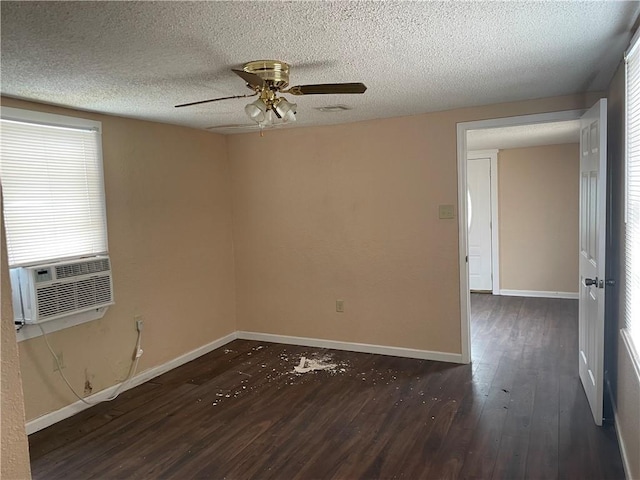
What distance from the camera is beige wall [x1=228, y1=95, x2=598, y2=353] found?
404 centimetres

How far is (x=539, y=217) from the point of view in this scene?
638 cm

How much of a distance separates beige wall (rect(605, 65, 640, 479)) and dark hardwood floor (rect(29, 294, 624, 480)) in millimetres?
Result: 244

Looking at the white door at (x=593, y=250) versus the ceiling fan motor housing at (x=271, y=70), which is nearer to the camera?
the ceiling fan motor housing at (x=271, y=70)

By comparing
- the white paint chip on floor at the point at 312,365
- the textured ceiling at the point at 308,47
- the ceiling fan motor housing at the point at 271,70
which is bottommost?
the white paint chip on floor at the point at 312,365

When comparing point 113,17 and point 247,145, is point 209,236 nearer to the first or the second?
point 247,145

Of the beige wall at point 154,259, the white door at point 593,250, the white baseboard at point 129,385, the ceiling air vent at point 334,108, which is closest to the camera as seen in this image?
the white door at point 593,250

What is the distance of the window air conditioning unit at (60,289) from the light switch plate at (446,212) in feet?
8.91

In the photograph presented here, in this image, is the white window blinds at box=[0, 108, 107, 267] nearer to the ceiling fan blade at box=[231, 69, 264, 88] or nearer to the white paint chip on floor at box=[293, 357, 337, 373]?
the ceiling fan blade at box=[231, 69, 264, 88]

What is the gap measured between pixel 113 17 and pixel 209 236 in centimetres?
303

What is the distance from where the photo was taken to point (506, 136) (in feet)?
17.2

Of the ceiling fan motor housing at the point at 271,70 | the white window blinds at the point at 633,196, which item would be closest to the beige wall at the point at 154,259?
the ceiling fan motor housing at the point at 271,70

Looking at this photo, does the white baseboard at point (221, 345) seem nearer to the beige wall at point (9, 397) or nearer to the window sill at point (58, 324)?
the window sill at point (58, 324)

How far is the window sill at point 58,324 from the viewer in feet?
10.0

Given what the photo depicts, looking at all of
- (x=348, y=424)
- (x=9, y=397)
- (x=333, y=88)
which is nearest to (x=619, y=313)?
(x=348, y=424)
